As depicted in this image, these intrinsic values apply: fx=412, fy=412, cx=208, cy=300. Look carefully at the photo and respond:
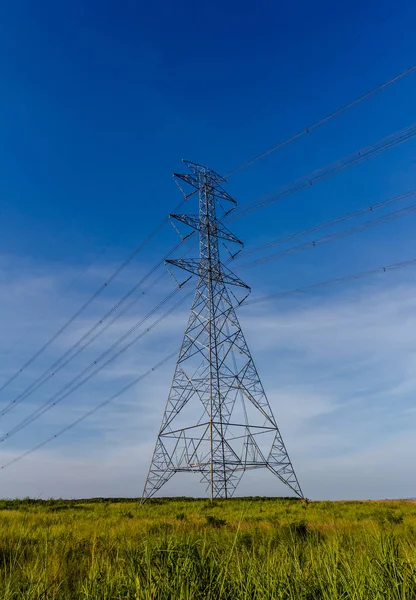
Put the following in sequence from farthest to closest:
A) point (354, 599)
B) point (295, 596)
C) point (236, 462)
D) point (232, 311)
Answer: point (232, 311), point (236, 462), point (295, 596), point (354, 599)

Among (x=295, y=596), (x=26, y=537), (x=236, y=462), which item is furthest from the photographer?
(x=236, y=462)

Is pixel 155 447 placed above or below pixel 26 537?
above

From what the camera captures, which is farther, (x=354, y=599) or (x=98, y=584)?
(x=98, y=584)

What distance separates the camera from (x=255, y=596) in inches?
91.5

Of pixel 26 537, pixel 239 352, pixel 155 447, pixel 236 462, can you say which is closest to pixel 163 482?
pixel 155 447

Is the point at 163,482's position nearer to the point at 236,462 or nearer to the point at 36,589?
the point at 236,462

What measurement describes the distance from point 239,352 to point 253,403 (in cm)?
334

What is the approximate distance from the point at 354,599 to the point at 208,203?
1171 inches

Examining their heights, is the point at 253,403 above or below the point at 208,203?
below

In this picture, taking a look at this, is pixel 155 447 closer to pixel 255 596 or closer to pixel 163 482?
pixel 163 482

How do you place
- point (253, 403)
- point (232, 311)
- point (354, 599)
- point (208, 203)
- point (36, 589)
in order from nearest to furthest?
1. point (354, 599)
2. point (36, 589)
3. point (253, 403)
4. point (232, 311)
5. point (208, 203)

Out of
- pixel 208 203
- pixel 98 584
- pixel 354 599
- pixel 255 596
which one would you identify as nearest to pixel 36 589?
pixel 98 584

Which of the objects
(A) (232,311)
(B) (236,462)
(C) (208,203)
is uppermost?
(C) (208,203)

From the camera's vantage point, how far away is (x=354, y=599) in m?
2.22
